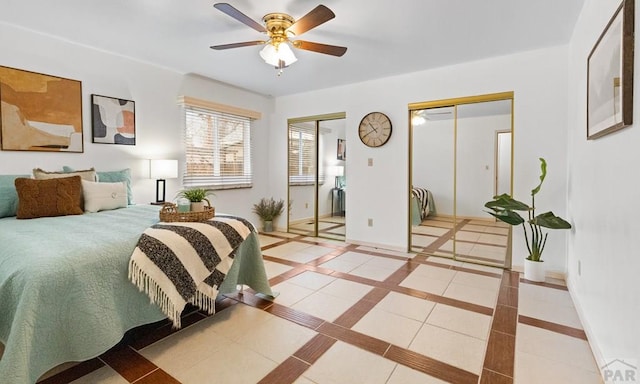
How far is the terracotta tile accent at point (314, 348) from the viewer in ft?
5.73

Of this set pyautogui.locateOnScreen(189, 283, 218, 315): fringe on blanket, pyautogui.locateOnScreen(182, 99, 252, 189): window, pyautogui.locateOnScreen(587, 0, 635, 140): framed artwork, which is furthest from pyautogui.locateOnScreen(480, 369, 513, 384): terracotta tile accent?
pyautogui.locateOnScreen(182, 99, 252, 189): window

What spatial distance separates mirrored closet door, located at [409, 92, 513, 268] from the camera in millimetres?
3557

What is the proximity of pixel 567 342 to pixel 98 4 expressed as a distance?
13.4 ft

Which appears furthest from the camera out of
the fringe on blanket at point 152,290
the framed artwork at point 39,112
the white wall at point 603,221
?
the framed artwork at point 39,112

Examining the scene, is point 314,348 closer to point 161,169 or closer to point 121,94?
point 161,169

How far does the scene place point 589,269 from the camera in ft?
6.61

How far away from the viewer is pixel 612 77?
1537 millimetres

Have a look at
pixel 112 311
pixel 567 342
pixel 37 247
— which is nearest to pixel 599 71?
pixel 567 342

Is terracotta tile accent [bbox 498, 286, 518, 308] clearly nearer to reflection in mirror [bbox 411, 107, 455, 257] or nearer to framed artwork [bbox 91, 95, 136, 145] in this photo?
reflection in mirror [bbox 411, 107, 455, 257]

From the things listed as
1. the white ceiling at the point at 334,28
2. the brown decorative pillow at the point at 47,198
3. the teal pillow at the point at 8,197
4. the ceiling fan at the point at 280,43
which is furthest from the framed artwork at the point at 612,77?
the teal pillow at the point at 8,197

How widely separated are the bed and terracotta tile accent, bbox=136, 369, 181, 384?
252 millimetres

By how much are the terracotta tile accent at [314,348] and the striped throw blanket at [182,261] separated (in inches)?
27.7

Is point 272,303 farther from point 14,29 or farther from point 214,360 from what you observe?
point 14,29

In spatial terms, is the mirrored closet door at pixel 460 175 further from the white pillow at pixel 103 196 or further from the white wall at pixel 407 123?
the white pillow at pixel 103 196
